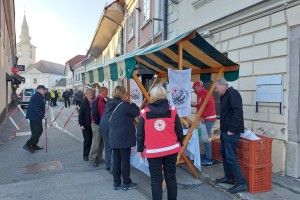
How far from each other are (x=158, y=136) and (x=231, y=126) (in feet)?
4.42

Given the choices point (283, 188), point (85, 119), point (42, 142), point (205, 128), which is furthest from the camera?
point (42, 142)

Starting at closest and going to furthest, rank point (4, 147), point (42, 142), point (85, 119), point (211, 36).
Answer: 1. point (85, 119)
2. point (211, 36)
3. point (4, 147)
4. point (42, 142)

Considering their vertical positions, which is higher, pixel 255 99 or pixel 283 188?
pixel 255 99

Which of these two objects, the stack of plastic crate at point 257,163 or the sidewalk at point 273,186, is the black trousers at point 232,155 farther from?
the sidewalk at point 273,186

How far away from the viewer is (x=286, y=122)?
539 centimetres

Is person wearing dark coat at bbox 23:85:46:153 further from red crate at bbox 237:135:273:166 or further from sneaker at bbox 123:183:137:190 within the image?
red crate at bbox 237:135:273:166

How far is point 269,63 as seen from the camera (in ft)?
18.9

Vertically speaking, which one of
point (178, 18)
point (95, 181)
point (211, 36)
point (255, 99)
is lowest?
point (95, 181)

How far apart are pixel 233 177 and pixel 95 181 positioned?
2.40 metres

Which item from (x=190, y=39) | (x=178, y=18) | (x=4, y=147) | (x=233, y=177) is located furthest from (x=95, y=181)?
(x=178, y=18)

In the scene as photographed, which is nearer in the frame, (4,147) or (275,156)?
(275,156)

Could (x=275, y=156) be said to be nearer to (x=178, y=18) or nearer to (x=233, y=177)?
(x=233, y=177)

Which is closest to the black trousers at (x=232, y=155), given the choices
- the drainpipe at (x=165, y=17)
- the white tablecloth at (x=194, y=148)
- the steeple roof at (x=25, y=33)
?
the white tablecloth at (x=194, y=148)

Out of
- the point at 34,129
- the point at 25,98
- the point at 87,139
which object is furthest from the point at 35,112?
the point at 25,98
